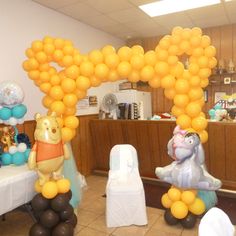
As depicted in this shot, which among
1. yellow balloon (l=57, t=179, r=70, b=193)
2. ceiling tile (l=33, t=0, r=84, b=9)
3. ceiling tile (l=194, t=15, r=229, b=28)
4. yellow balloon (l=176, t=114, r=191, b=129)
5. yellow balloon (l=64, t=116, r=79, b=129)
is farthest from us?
ceiling tile (l=194, t=15, r=229, b=28)

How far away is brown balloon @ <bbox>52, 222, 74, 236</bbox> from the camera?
2.44 metres

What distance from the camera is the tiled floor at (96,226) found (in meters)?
2.70

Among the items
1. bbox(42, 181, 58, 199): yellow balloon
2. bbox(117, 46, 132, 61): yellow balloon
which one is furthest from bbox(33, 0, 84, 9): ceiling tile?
bbox(42, 181, 58, 199): yellow balloon

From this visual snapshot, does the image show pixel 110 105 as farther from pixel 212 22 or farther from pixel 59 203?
pixel 59 203

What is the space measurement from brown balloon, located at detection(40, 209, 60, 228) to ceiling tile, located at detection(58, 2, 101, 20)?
9.35ft

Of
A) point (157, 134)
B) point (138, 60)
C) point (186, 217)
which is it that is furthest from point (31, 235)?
point (157, 134)

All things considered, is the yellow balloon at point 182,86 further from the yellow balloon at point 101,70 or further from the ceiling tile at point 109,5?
the ceiling tile at point 109,5

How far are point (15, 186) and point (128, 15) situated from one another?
3170mm

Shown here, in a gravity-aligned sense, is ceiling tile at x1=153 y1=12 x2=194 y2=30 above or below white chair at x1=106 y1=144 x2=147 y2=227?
above

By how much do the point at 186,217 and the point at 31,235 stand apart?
1.56m

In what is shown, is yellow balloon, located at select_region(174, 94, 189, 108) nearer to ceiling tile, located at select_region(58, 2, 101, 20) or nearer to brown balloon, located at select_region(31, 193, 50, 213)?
brown balloon, located at select_region(31, 193, 50, 213)

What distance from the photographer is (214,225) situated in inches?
42.6

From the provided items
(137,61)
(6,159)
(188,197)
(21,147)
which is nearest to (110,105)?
(137,61)

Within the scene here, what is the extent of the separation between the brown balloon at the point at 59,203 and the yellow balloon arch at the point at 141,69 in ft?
2.33
